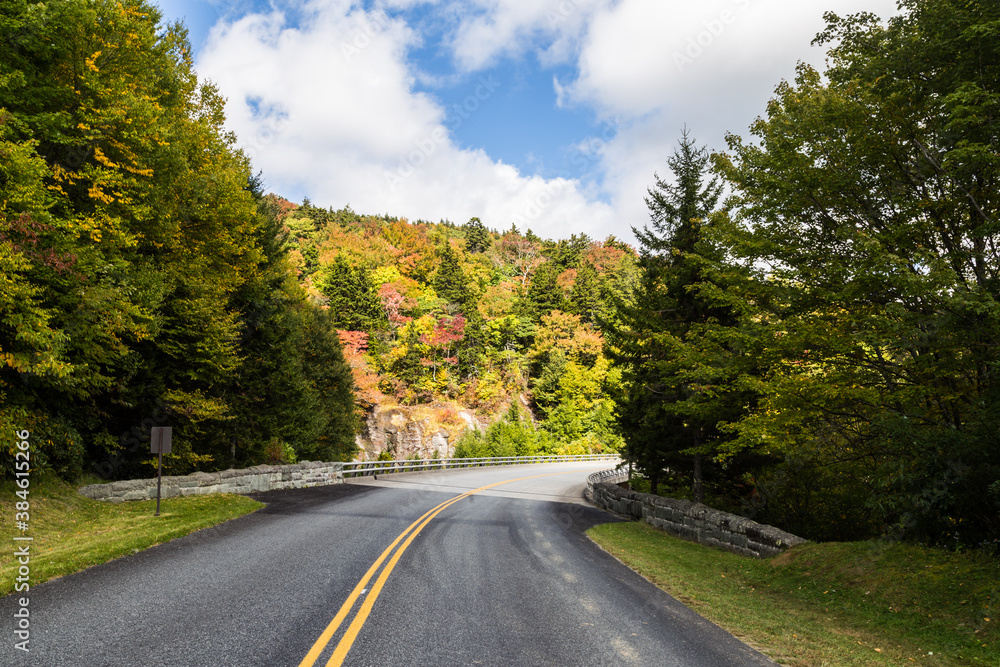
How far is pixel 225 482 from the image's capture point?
51.6 ft

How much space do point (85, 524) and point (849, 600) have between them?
49.8 ft

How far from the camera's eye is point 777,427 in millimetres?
9922

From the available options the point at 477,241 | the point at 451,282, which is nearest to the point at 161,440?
the point at 451,282

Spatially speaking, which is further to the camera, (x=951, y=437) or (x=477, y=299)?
(x=477, y=299)

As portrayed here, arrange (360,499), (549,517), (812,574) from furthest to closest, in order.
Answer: (360,499)
(549,517)
(812,574)

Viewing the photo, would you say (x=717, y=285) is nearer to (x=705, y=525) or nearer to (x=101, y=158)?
(x=705, y=525)

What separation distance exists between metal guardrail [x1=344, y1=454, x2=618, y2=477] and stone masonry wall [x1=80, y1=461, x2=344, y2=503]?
262 centimetres

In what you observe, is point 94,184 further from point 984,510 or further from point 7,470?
point 984,510

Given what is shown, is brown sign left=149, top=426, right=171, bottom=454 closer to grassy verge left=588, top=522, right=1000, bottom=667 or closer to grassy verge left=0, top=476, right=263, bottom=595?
grassy verge left=0, top=476, right=263, bottom=595

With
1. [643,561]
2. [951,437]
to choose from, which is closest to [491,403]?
[643,561]

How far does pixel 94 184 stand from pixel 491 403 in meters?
43.5

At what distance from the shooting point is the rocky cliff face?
156 ft

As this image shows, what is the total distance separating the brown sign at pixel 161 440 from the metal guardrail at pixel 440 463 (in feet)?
39.6

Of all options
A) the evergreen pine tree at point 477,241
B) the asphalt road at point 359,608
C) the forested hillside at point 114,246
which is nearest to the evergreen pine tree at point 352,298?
the forested hillside at point 114,246
